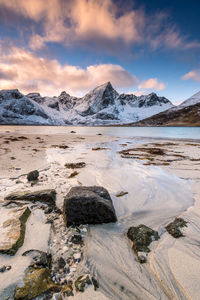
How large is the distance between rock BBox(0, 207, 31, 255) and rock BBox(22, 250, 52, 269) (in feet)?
0.86

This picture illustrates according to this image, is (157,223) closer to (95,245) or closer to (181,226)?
(181,226)

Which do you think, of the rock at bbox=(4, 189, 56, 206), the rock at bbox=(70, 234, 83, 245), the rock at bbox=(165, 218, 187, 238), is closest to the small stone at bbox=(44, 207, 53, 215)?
the rock at bbox=(4, 189, 56, 206)

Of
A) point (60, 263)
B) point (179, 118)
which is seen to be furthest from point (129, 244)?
point (179, 118)

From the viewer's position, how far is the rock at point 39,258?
7.48 feet

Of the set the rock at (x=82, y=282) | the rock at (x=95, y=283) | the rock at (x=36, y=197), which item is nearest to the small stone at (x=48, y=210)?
the rock at (x=36, y=197)

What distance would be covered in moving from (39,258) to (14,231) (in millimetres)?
886

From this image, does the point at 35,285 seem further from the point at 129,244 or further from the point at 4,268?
the point at 129,244

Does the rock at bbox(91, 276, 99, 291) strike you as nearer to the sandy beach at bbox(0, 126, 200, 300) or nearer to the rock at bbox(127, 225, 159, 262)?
the sandy beach at bbox(0, 126, 200, 300)

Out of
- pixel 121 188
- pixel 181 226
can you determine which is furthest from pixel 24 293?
pixel 121 188

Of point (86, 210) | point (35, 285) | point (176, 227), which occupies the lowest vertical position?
point (176, 227)

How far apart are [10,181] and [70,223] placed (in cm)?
373

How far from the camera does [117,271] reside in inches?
90.4

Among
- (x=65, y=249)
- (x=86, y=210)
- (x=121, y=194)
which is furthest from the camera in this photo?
(x=121, y=194)

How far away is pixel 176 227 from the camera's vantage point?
10.6 ft
